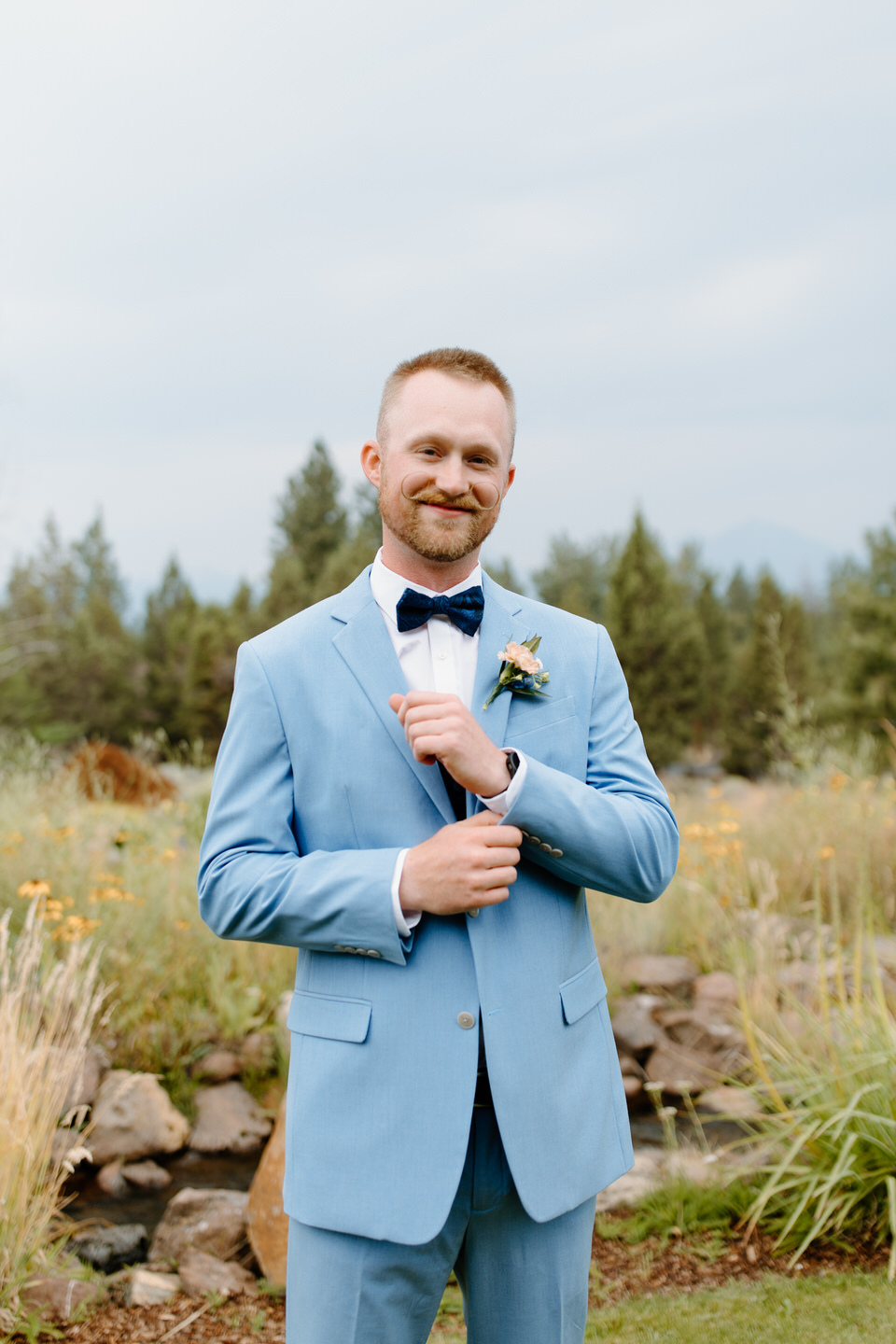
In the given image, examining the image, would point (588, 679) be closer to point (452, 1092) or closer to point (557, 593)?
point (452, 1092)

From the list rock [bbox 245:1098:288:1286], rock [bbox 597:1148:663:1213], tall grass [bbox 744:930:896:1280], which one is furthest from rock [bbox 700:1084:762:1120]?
rock [bbox 245:1098:288:1286]

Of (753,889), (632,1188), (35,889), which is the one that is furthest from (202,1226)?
(753,889)

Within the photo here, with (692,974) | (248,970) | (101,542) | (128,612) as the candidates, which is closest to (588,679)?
(248,970)

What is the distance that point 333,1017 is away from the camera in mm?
1891

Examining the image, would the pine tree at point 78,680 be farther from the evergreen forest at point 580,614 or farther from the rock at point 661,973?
the rock at point 661,973

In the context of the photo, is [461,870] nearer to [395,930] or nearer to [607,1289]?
[395,930]

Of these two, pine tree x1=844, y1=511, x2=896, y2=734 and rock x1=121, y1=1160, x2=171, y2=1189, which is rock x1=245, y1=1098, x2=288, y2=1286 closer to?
rock x1=121, y1=1160, x2=171, y2=1189

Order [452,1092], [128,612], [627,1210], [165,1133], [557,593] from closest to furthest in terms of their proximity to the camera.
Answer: [452,1092], [627,1210], [165,1133], [557,593], [128,612]

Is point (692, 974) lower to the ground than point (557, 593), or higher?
lower

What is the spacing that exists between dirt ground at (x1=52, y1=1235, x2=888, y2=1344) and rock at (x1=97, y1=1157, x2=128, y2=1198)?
1.22m

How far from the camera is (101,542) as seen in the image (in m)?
53.7

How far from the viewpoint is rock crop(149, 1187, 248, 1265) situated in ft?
12.9

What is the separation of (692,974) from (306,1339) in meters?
4.97

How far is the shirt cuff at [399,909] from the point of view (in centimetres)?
→ 180
